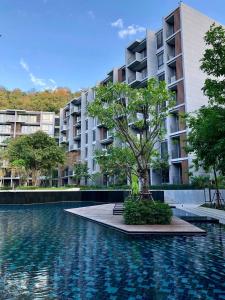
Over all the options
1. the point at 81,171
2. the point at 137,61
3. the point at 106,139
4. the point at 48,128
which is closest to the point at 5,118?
the point at 48,128

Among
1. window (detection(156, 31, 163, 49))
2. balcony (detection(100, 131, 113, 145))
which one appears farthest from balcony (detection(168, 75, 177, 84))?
balcony (detection(100, 131, 113, 145))

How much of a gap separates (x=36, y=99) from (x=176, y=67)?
61.7m

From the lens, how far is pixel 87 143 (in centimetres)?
5444

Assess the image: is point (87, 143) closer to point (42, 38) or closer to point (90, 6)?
point (42, 38)

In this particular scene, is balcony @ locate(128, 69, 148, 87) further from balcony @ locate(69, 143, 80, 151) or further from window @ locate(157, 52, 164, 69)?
balcony @ locate(69, 143, 80, 151)

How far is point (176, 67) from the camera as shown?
33469mm

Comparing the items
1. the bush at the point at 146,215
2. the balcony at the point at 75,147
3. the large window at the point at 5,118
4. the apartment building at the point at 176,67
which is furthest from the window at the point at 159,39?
the large window at the point at 5,118

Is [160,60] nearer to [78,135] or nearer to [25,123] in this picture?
[78,135]

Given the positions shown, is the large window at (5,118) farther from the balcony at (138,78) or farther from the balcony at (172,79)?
the balcony at (172,79)

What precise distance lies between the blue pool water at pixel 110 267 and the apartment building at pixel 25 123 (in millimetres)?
63910

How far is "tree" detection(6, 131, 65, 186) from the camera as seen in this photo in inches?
1650

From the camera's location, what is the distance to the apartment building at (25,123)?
72856 millimetres

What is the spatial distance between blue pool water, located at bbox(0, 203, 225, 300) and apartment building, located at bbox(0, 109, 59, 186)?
2516 inches

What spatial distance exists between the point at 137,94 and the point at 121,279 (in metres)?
11.4
